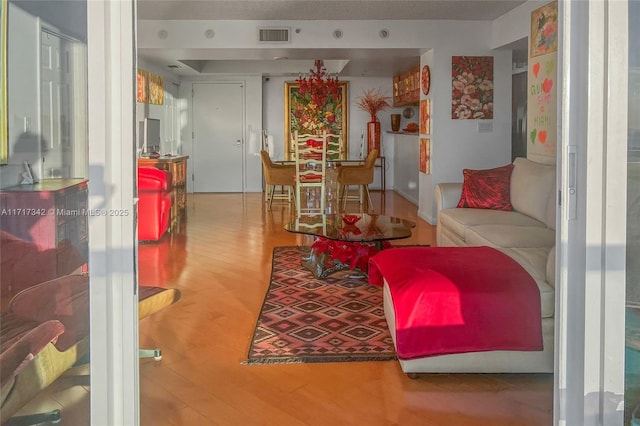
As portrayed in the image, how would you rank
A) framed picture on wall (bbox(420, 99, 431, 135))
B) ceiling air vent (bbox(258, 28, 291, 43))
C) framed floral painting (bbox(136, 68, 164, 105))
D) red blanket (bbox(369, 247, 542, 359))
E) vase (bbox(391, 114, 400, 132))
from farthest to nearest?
vase (bbox(391, 114, 400, 132))
framed floral painting (bbox(136, 68, 164, 105))
framed picture on wall (bbox(420, 99, 431, 135))
ceiling air vent (bbox(258, 28, 291, 43))
red blanket (bbox(369, 247, 542, 359))

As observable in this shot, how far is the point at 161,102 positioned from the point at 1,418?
8.76 m

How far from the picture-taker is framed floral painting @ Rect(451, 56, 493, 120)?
7.43m

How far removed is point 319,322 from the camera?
12.2 ft

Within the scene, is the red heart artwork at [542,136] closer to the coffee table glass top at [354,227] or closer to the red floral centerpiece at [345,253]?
the coffee table glass top at [354,227]

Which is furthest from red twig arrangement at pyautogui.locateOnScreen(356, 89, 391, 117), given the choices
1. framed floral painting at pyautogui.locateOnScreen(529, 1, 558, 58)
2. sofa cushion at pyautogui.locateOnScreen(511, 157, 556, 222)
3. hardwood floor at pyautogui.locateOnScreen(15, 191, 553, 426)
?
hardwood floor at pyautogui.locateOnScreen(15, 191, 553, 426)

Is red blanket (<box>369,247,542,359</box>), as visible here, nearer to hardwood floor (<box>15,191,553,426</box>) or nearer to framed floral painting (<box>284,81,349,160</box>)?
hardwood floor (<box>15,191,553,426</box>)

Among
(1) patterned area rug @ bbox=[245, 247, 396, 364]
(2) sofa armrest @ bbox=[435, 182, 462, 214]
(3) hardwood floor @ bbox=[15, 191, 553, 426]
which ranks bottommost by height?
(3) hardwood floor @ bbox=[15, 191, 553, 426]

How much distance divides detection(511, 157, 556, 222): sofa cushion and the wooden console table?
3766mm

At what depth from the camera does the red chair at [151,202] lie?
6.22m

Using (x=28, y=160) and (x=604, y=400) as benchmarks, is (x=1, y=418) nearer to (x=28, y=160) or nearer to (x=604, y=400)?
(x=28, y=160)

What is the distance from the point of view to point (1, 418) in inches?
64.4

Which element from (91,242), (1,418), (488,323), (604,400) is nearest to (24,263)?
(91,242)

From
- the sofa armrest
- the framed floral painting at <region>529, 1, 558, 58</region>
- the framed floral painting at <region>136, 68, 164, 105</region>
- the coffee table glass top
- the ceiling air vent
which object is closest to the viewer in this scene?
the coffee table glass top

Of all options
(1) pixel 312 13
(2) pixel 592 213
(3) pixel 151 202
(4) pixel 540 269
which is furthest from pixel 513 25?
(2) pixel 592 213
